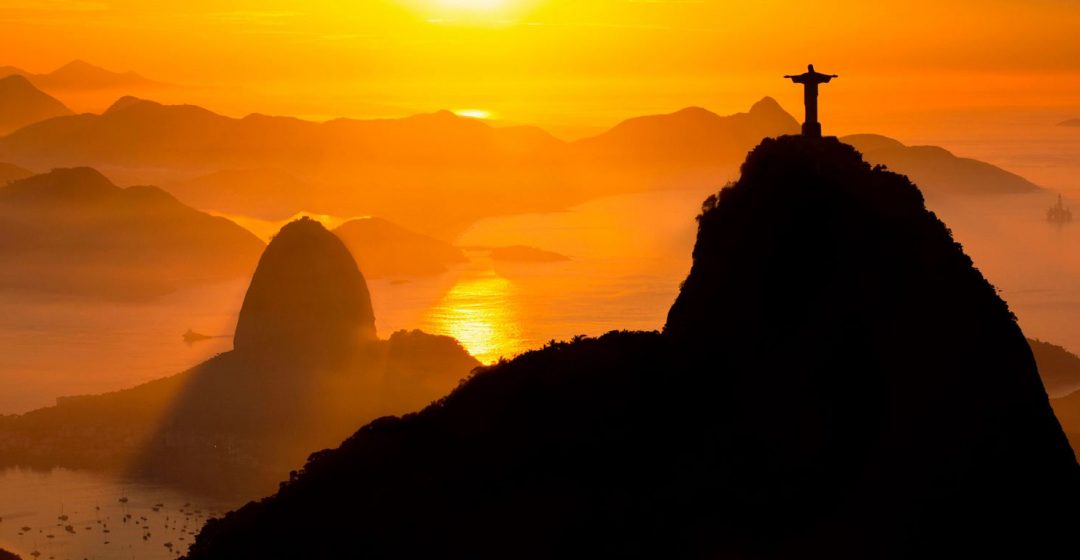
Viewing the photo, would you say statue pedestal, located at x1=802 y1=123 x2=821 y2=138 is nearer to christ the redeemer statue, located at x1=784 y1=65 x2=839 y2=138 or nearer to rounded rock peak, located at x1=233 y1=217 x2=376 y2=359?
christ the redeemer statue, located at x1=784 y1=65 x2=839 y2=138

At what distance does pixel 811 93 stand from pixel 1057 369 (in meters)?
163

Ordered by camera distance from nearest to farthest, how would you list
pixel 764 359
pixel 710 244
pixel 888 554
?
pixel 888 554 < pixel 764 359 < pixel 710 244

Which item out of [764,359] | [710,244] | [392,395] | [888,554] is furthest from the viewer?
[392,395]

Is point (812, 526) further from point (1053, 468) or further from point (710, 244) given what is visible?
point (710, 244)

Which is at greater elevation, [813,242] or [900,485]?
[813,242]

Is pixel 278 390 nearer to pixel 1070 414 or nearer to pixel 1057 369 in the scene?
pixel 1070 414

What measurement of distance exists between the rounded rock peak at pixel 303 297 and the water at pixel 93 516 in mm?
20055

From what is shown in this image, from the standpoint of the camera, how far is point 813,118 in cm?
3155

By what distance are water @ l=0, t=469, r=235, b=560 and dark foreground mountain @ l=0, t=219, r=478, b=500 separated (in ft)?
11.2

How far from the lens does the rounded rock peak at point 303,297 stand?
148 m

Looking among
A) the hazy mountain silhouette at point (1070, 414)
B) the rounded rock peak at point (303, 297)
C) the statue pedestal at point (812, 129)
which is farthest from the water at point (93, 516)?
the statue pedestal at point (812, 129)

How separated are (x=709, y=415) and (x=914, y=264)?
4.81m

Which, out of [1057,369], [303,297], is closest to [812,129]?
[303,297]

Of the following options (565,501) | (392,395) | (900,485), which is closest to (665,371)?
(565,501)
